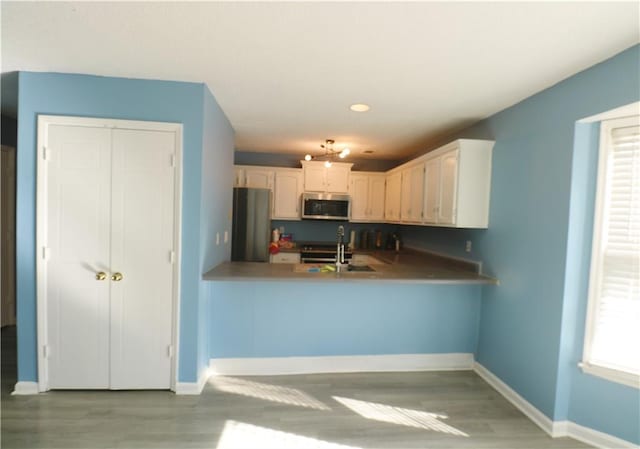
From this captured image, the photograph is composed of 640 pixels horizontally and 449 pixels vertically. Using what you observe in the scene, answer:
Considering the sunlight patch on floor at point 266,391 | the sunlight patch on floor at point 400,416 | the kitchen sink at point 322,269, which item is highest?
the kitchen sink at point 322,269

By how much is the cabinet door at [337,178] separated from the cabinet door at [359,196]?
0.19 m

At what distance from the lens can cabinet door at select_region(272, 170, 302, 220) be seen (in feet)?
15.5

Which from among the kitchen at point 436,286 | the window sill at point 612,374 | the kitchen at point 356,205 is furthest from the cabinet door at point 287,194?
the window sill at point 612,374

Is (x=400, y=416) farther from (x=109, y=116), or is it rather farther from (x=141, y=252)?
(x=109, y=116)

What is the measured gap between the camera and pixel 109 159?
225cm

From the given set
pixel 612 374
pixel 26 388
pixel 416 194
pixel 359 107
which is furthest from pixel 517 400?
pixel 26 388

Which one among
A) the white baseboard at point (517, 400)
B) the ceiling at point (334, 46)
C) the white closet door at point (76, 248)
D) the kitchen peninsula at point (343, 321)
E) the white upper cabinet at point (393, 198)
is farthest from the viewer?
the white upper cabinet at point (393, 198)

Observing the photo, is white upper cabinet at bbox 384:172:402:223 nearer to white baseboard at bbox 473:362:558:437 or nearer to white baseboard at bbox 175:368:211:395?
white baseboard at bbox 473:362:558:437

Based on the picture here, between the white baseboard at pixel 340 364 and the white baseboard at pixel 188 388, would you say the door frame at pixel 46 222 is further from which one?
the white baseboard at pixel 340 364

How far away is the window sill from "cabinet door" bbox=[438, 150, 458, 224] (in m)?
1.38

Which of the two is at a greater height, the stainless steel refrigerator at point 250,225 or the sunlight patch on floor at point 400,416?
the stainless steel refrigerator at point 250,225

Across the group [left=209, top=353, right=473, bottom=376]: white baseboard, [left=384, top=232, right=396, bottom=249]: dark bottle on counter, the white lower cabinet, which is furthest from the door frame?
[left=384, top=232, right=396, bottom=249]: dark bottle on counter

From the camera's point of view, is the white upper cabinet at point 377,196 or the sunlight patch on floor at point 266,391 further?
the white upper cabinet at point 377,196

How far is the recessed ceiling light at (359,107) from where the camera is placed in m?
2.60
